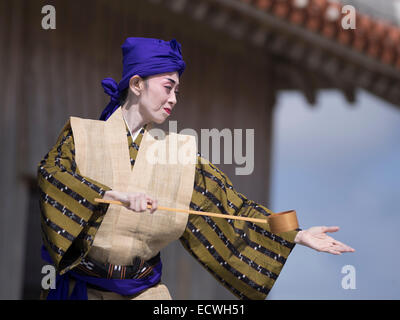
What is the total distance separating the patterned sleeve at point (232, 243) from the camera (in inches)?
111

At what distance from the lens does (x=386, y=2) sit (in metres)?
7.09

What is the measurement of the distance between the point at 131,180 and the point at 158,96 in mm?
314

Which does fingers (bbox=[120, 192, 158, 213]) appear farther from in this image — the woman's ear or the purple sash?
the woman's ear

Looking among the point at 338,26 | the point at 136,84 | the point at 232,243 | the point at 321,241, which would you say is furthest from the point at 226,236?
the point at 338,26

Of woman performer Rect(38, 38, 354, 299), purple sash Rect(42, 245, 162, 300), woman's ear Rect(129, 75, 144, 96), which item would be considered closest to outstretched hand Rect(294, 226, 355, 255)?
woman performer Rect(38, 38, 354, 299)

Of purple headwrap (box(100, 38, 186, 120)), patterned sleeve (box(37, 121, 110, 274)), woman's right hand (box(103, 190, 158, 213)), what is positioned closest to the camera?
woman's right hand (box(103, 190, 158, 213))

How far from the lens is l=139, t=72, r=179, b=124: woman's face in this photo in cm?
274

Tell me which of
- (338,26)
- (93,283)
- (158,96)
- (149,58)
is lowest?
(93,283)

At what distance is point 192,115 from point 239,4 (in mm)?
1082

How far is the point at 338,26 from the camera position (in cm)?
535

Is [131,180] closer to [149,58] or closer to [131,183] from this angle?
[131,183]

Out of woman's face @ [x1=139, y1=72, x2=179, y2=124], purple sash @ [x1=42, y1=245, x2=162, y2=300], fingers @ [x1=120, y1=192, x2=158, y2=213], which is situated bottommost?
purple sash @ [x1=42, y1=245, x2=162, y2=300]
